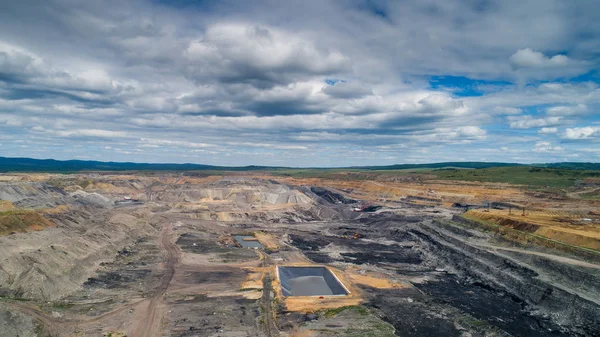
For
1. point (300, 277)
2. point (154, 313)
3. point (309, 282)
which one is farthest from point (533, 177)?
point (154, 313)

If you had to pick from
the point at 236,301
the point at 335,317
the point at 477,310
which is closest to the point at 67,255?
the point at 236,301

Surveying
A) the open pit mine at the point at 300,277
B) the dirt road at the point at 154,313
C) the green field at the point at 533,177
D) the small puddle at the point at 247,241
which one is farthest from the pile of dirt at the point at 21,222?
the green field at the point at 533,177

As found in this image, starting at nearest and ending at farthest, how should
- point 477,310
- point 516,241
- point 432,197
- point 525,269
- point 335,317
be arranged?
point 335,317
point 477,310
point 525,269
point 516,241
point 432,197

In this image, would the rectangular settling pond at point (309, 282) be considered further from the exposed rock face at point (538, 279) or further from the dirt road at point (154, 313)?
the exposed rock face at point (538, 279)

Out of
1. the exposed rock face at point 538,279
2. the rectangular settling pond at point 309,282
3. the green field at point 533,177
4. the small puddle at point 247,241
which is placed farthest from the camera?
the green field at point 533,177

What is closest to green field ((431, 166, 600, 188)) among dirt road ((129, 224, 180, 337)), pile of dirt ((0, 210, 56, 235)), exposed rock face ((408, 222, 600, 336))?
exposed rock face ((408, 222, 600, 336))

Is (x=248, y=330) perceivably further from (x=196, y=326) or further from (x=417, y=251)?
(x=417, y=251)
